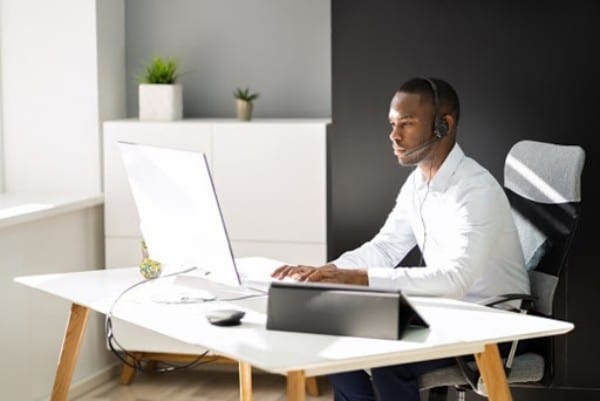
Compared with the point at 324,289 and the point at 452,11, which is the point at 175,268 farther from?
the point at 452,11

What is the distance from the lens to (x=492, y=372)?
124 inches

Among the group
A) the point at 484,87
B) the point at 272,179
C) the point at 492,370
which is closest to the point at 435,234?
the point at 492,370

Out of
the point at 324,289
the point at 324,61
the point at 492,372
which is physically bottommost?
the point at 492,372

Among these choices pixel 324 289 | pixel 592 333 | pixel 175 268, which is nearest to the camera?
pixel 324 289

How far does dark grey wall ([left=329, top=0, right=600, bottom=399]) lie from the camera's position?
4.80 m

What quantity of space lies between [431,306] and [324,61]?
237 cm

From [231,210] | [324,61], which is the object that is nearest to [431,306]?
[231,210]

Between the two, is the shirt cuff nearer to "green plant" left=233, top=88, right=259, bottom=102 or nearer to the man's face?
A: the man's face

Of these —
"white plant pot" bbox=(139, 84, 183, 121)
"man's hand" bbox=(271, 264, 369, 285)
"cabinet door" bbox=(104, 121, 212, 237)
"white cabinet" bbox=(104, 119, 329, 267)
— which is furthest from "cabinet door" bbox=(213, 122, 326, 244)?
"man's hand" bbox=(271, 264, 369, 285)

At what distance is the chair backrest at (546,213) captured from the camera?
3.75 m

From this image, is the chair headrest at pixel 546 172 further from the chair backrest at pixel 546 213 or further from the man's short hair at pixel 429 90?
the man's short hair at pixel 429 90

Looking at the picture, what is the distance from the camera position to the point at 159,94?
5398 millimetres

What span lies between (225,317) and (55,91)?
256 centimetres

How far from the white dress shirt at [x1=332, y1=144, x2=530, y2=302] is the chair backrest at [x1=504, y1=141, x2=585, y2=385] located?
0.08 m
